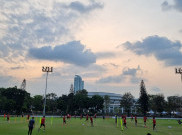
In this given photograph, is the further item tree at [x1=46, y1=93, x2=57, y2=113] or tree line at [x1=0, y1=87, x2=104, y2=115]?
tree at [x1=46, y1=93, x2=57, y2=113]

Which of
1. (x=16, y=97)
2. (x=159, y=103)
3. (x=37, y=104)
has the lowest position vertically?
(x=37, y=104)

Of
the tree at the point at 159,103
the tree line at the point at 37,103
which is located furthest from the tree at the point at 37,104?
the tree at the point at 159,103

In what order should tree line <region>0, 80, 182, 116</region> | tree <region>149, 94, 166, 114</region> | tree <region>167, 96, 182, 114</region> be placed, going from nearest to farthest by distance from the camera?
tree line <region>0, 80, 182, 116</region> < tree <region>167, 96, 182, 114</region> < tree <region>149, 94, 166, 114</region>

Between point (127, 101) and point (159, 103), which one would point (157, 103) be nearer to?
point (159, 103)

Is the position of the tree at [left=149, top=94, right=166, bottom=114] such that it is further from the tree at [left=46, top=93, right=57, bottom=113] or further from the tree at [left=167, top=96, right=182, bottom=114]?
the tree at [left=46, top=93, right=57, bottom=113]

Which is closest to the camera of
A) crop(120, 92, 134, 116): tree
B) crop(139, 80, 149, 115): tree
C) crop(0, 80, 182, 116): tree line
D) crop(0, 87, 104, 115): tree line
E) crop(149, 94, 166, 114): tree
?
crop(0, 87, 104, 115): tree line

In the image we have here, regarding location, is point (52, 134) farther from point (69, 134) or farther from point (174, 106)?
point (174, 106)

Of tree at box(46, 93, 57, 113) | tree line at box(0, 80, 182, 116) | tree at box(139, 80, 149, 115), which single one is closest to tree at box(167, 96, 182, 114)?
tree line at box(0, 80, 182, 116)

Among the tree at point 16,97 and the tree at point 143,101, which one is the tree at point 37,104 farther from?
the tree at point 143,101

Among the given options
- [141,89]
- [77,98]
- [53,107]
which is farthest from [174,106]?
[53,107]

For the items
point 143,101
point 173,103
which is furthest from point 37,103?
point 173,103

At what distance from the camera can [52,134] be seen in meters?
21.2

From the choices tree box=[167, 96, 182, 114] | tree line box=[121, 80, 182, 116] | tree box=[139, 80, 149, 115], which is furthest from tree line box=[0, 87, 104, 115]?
tree box=[167, 96, 182, 114]

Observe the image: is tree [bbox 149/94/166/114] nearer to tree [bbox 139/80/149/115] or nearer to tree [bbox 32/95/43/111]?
tree [bbox 139/80/149/115]
